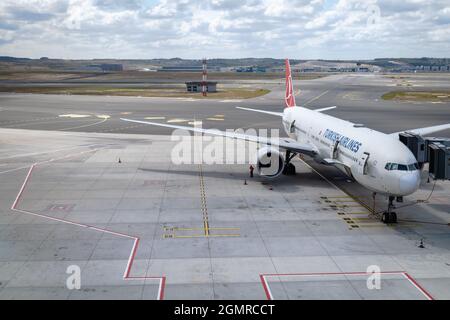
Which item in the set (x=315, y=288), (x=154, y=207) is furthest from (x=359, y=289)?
(x=154, y=207)

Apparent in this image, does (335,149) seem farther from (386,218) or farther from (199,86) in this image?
(199,86)

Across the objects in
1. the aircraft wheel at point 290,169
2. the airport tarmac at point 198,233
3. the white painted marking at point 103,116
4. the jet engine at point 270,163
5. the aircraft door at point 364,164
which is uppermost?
the white painted marking at point 103,116

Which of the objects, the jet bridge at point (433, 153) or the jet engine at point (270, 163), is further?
the jet engine at point (270, 163)

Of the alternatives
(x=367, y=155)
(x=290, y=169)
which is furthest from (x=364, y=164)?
(x=290, y=169)

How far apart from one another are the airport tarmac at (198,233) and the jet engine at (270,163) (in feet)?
3.50

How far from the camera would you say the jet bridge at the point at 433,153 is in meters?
27.9

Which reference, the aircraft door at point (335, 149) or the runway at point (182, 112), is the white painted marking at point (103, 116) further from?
the aircraft door at point (335, 149)

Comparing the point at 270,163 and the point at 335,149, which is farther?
the point at 270,163

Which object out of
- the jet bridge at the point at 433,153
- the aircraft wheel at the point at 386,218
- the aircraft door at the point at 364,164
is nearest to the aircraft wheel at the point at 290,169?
the jet bridge at the point at 433,153

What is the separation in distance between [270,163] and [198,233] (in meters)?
12.7

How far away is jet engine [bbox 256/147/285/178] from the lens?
3716 cm

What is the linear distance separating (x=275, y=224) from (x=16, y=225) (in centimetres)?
1556

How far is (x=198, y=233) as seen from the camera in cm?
2636

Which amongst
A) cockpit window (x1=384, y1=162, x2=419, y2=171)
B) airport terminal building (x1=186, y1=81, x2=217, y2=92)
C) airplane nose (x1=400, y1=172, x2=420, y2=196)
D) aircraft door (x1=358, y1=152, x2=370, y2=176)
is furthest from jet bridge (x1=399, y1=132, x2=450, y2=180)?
airport terminal building (x1=186, y1=81, x2=217, y2=92)
